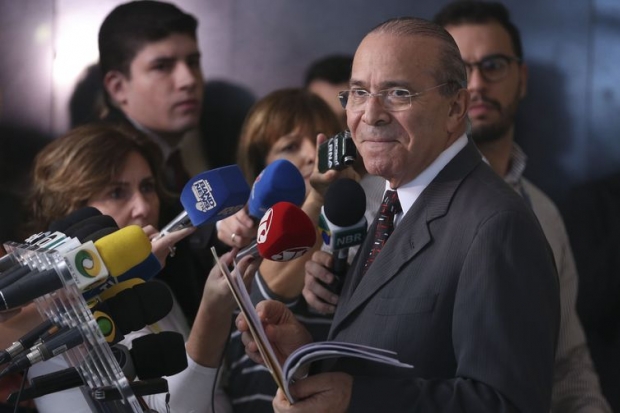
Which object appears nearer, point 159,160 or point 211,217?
point 211,217

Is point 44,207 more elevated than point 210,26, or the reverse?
point 210,26

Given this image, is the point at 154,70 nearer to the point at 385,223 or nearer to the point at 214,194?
the point at 214,194

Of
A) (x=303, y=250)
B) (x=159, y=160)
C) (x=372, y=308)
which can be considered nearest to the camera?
(x=372, y=308)

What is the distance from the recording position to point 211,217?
2.12 meters

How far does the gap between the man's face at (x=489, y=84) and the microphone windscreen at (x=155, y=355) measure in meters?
1.75

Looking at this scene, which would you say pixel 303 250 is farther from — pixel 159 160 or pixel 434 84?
pixel 159 160

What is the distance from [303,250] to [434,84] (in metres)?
0.44

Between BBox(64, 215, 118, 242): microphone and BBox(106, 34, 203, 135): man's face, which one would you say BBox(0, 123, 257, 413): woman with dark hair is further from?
BBox(64, 215, 118, 242): microphone

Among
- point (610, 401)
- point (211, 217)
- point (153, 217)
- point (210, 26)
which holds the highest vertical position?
point (210, 26)

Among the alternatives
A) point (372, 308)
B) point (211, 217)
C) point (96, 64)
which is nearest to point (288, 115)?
point (96, 64)

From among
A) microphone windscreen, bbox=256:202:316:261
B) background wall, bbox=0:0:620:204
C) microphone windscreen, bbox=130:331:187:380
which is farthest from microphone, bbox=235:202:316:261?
background wall, bbox=0:0:620:204

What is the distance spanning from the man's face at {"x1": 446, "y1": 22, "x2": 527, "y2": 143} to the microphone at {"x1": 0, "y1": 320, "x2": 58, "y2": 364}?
1934mm

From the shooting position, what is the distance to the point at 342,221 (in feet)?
7.01

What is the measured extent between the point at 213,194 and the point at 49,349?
70 cm
